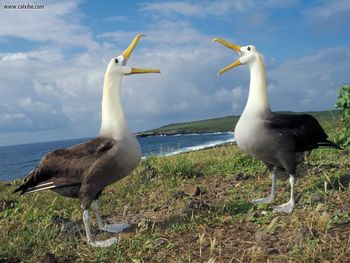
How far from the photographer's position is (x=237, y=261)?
13.3 feet

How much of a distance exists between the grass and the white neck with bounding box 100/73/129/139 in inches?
39.9

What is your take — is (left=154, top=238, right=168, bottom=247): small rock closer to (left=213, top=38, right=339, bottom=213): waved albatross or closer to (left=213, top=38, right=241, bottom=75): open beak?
(left=213, top=38, right=339, bottom=213): waved albatross

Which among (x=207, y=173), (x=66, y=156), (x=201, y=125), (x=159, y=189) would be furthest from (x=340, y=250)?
(x=201, y=125)

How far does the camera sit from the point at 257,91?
5.95m

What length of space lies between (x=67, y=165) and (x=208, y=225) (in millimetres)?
1923

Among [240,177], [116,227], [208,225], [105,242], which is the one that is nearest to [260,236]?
[208,225]

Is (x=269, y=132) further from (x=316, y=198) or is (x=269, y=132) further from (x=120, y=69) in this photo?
(x=120, y=69)

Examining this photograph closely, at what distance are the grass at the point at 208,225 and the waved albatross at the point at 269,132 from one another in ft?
1.68

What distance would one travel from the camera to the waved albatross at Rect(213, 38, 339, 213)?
18.2 feet

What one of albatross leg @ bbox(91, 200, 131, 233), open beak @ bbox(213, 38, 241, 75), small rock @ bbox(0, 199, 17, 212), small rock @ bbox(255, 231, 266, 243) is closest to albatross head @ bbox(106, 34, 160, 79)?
open beak @ bbox(213, 38, 241, 75)

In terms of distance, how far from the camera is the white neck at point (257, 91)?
5.86m

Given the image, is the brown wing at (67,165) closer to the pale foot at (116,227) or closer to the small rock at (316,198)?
the pale foot at (116,227)

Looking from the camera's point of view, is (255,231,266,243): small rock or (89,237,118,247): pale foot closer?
(255,231,266,243): small rock

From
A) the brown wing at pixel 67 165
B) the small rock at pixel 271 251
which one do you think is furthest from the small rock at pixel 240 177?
the small rock at pixel 271 251
